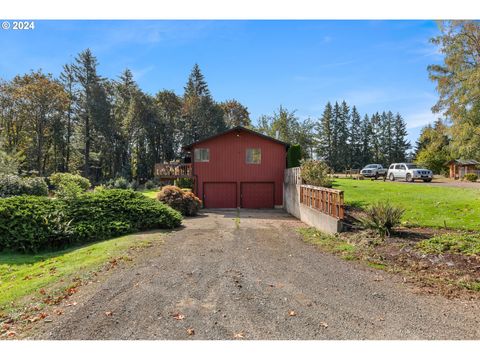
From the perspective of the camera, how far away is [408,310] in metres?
4.68

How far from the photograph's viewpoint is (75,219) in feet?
38.5

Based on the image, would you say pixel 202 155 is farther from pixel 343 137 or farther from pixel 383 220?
pixel 343 137

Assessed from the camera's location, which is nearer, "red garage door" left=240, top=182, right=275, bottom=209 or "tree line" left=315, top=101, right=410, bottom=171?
"red garage door" left=240, top=182, right=275, bottom=209

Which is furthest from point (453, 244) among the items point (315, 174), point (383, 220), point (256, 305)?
point (315, 174)

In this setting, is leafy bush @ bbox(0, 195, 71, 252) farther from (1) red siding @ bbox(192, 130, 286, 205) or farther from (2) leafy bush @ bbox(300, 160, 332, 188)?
(1) red siding @ bbox(192, 130, 286, 205)

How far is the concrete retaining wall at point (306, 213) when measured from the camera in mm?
10805

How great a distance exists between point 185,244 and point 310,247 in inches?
→ 149

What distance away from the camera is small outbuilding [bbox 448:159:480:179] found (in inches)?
1363

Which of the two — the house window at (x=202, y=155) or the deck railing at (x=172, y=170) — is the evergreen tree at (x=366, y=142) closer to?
the house window at (x=202, y=155)

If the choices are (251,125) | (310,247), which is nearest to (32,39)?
(310,247)

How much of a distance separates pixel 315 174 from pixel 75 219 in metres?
11.6

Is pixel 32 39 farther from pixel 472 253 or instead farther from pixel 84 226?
pixel 472 253

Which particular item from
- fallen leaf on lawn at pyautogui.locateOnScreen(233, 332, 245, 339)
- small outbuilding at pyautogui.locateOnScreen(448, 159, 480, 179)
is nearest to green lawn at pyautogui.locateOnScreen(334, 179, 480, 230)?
fallen leaf on lawn at pyautogui.locateOnScreen(233, 332, 245, 339)

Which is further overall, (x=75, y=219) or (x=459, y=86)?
(x=459, y=86)
